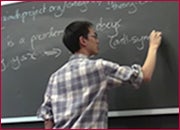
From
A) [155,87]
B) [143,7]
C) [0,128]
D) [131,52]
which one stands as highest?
[143,7]

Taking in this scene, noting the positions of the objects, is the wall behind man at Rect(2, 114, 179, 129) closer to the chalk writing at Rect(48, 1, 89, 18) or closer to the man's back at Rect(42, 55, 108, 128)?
the man's back at Rect(42, 55, 108, 128)

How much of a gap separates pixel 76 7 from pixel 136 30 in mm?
413

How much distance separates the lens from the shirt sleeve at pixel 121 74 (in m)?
1.81

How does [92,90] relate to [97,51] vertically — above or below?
below

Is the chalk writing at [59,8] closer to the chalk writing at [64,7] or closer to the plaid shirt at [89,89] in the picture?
the chalk writing at [64,7]

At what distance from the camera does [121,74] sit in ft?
5.94

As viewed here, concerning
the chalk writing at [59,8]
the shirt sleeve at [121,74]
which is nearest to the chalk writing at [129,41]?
the chalk writing at [59,8]

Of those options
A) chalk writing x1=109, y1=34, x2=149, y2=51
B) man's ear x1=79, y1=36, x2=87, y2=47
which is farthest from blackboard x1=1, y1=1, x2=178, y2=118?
man's ear x1=79, y1=36, x2=87, y2=47

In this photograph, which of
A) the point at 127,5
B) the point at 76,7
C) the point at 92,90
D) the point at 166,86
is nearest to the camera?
the point at 92,90

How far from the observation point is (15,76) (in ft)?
8.00

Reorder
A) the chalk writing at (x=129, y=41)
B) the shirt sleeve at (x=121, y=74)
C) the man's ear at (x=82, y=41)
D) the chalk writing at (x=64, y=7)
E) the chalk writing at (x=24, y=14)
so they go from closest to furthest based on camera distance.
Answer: the shirt sleeve at (x=121, y=74), the man's ear at (x=82, y=41), the chalk writing at (x=129, y=41), the chalk writing at (x=64, y=7), the chalk writing at (x=24, y=14)

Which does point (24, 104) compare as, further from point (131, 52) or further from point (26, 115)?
point (131, 52)

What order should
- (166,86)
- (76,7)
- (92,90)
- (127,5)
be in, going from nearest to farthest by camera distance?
1. (92,90)
2. (166,86)
3. (127,5)
4. (76,7)

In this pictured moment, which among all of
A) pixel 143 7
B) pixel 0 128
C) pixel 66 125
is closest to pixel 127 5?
pixel 143 7
